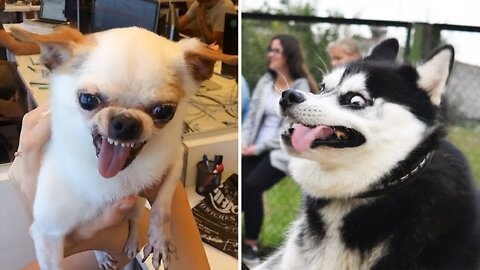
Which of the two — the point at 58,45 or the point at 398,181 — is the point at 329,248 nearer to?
the point at 398,181

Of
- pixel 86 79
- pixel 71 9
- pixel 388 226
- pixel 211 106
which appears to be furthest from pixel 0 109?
pixel 388 226

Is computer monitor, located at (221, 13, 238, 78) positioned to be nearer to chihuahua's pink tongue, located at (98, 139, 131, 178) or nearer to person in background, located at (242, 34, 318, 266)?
person in background, located at (242, 34, 318, 266)

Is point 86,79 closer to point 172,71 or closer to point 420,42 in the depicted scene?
point 172,71

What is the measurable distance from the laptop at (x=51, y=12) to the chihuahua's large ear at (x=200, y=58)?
1.48 ft

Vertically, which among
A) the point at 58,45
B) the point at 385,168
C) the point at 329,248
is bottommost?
the point at 329,248

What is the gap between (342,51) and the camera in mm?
525

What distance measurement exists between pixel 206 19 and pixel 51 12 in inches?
11.5

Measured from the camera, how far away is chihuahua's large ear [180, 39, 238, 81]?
0.47 meters

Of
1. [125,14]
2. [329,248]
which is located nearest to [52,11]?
[125,14]

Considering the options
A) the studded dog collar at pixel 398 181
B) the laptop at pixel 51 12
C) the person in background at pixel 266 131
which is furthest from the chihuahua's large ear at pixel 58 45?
the laptop at pixel 51 12

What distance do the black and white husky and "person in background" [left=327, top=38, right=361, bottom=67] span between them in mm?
11

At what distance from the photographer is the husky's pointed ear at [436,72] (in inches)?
18.8

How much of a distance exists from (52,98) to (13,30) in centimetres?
8

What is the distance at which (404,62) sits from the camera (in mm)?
493
